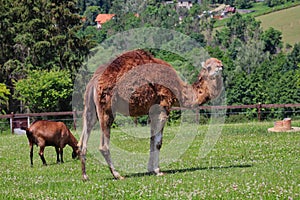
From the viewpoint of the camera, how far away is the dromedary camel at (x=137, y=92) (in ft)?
38.8

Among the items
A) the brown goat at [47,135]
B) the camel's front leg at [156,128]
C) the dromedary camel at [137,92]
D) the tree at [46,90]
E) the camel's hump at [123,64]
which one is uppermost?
the camel's hump at [123,64]

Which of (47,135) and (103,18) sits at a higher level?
(103,18)

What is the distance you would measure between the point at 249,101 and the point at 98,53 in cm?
1790

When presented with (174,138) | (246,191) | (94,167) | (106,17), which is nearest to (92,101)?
(94,167)

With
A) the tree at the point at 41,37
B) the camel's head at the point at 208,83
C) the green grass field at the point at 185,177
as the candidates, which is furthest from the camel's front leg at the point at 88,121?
the tree at the point at 41,37

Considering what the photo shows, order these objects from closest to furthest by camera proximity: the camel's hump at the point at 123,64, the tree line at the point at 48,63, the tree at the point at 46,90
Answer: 1. the camel's hump at the point at 123,64
2. the tree at the point at 46,90
3. the tree line at the point at 48,63

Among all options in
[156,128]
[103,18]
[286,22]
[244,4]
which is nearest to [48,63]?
[156,128]

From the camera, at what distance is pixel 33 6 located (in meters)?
61.9

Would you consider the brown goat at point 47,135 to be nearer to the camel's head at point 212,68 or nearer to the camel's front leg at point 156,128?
the camel's front leg at point 156,128

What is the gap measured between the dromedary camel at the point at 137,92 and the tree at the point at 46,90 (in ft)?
121

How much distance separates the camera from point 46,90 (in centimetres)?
4906

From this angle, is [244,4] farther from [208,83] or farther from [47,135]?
[208,83]

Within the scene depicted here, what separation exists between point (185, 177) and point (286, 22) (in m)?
137

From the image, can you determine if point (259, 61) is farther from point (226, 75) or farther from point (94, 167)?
point (94, 167)
